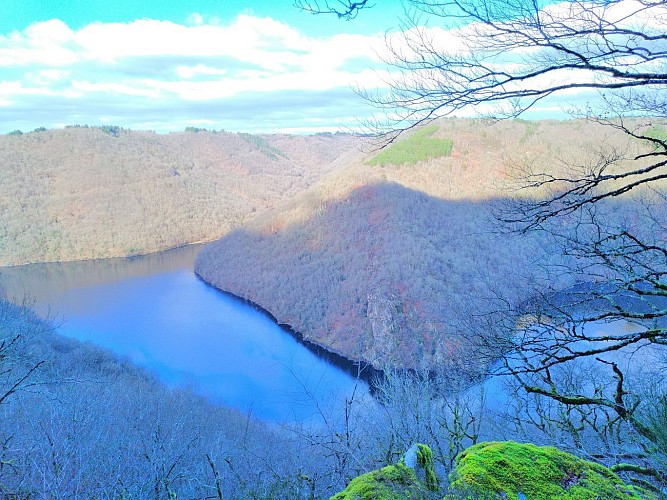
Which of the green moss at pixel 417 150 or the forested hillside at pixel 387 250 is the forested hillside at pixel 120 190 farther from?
the green moss at pixel 417 150

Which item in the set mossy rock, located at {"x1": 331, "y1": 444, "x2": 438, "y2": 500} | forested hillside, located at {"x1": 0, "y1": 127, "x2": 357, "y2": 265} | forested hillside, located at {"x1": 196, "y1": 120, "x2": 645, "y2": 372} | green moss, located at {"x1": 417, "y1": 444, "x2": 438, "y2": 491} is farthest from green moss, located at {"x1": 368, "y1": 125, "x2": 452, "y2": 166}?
mossy rock, located at {"x1": 331, "y1": 444, "x2": 438, "y2": 500}

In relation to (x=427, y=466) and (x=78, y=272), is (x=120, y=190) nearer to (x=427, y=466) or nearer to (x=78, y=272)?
(x=78, y=272)

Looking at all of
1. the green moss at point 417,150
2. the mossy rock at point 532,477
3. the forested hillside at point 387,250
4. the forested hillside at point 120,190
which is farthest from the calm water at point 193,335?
the green moss at point 417,150

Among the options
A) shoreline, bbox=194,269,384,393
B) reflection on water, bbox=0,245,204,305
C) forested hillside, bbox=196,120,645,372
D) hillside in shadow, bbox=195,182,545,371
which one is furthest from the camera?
reflection on water, bbox=0,245,204,305

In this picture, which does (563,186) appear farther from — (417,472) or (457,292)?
(457,292)

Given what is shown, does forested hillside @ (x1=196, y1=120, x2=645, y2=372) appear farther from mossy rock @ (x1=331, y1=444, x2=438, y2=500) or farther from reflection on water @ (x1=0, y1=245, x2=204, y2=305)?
mossy rock @ (x1=331, y1=444, x2=438, y2=500)

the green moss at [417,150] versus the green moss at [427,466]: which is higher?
the green moss at [417,150]

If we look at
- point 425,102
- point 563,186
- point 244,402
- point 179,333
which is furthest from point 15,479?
point 179,333
